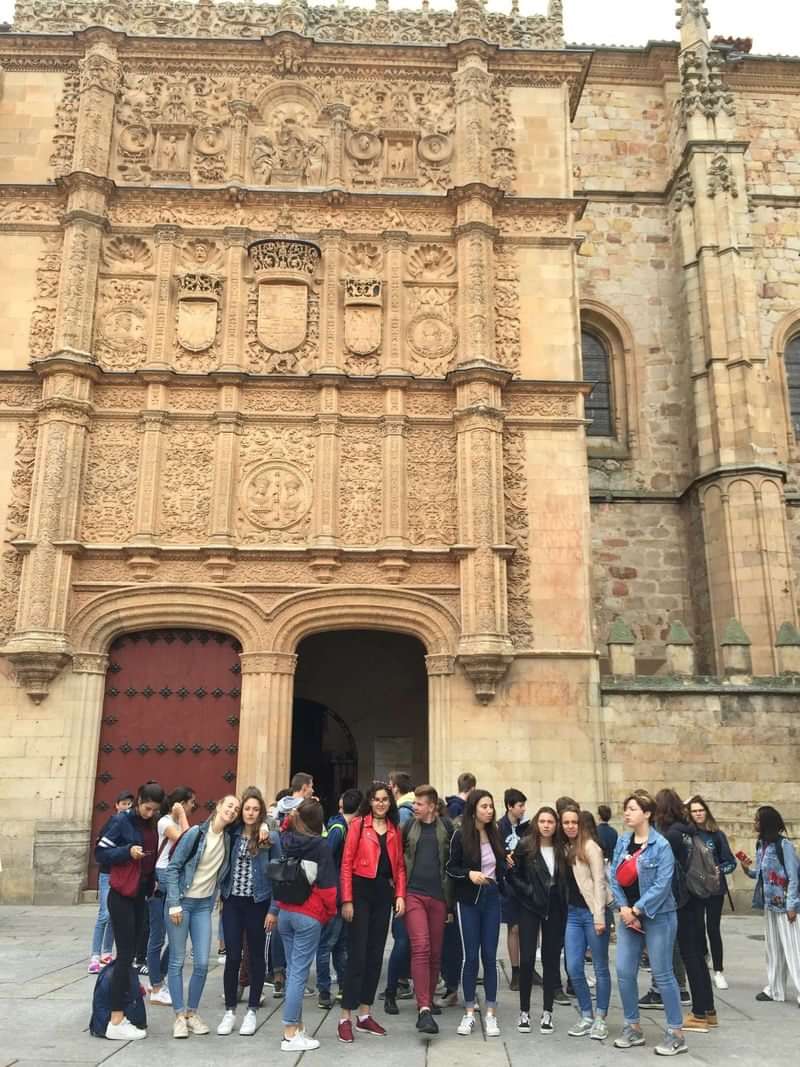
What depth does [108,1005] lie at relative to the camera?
657 centimetres

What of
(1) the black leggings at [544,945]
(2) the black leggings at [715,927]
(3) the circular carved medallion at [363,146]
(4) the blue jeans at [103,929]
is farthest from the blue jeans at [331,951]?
(3) the circular carved medallion at [363,146]

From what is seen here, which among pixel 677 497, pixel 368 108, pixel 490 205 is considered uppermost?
pixel 368 108

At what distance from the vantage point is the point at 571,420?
15703 mm

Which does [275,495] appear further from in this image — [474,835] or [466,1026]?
[466,1026]

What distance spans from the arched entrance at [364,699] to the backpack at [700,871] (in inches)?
455

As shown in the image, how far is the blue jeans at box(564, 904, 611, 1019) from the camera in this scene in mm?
6812

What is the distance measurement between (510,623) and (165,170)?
10.4 meters

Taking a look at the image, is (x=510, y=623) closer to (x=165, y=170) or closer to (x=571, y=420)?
(x=571, y=420)

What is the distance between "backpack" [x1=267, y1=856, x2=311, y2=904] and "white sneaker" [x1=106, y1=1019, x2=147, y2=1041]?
1419 millimetres

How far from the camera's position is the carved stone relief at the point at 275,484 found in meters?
15.0

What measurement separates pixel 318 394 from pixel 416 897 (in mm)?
10188

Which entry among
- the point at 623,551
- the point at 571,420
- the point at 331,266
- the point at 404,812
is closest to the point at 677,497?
the point at 623,551

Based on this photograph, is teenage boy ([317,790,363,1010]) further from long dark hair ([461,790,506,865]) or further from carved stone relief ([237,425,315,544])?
carved stone relief ([237,425,315,544])

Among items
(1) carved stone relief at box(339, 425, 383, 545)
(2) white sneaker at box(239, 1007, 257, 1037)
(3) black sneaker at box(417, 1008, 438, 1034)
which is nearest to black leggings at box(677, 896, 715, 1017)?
(3) black sneaker at box(417, 1008, 438, 1034)
